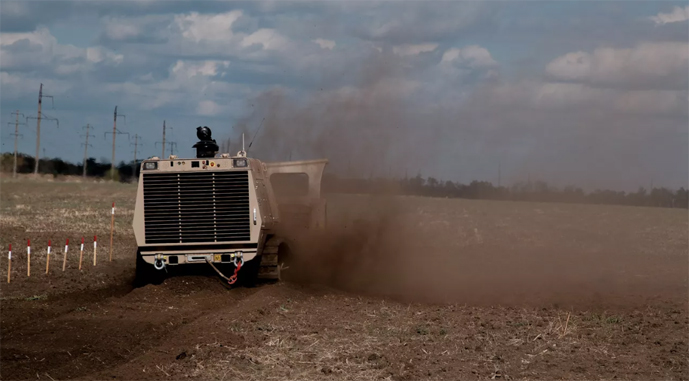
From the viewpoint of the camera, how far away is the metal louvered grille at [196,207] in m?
18.4

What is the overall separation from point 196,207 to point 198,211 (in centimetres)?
9

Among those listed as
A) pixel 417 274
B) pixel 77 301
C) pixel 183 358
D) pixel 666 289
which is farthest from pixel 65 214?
pixel 183 358

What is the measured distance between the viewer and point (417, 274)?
25.6 m

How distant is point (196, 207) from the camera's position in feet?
60.3

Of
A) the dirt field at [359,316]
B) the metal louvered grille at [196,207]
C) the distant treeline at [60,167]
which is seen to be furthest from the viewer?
the distant treeline at [60,167]

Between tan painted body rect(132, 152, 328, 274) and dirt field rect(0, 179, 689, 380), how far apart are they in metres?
0.89

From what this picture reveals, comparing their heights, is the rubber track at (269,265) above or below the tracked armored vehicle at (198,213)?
below

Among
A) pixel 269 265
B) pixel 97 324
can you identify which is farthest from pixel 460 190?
pixel 97 324

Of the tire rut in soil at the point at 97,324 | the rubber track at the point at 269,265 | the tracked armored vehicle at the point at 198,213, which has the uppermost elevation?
the tracked armored vehicle at the point at 198,213

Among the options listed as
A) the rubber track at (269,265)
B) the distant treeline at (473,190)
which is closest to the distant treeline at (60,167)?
the distant treeline at (473,190)

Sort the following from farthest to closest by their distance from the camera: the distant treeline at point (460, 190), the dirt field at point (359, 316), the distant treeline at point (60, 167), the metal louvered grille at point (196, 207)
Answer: the distant treeline at point (60, 167)
the distant treeline at point (460, 190)
the metal louvered grille at point (196, 207)
the dirt field at point (359, 316)

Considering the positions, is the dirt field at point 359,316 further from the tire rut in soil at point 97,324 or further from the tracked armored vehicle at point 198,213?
the tracked armored vehicle at point 198,213

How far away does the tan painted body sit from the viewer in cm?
1839

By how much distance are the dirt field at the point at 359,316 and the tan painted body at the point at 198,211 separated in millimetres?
890
